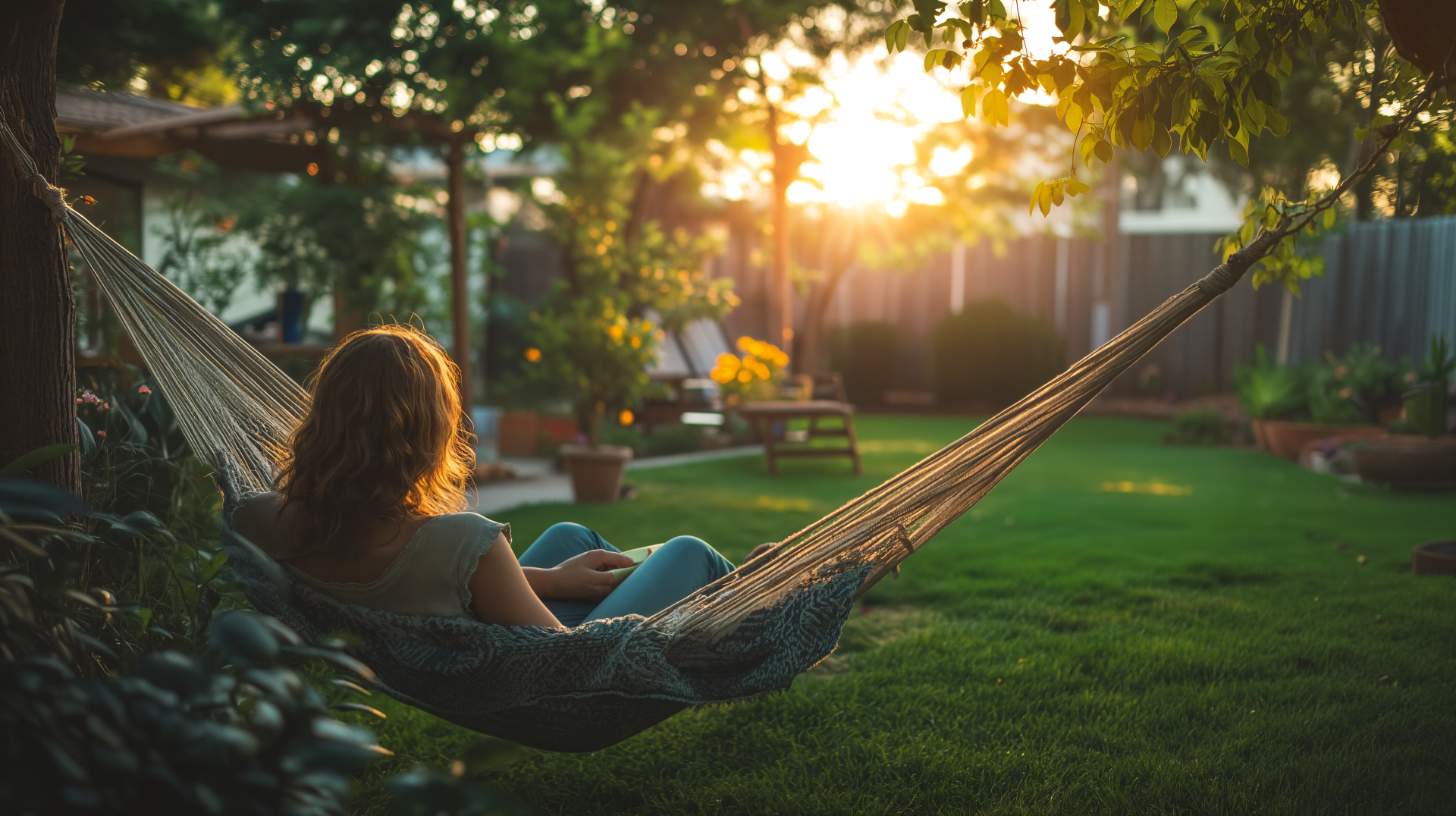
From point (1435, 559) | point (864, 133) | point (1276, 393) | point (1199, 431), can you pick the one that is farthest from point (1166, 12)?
point (864, 133)

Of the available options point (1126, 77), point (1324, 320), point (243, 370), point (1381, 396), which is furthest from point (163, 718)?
point (1324, 320)

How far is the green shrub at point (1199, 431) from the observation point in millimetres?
6684

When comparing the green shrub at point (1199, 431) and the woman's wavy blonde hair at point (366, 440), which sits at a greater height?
the woman's wavy blonde hair at point (366, 440)

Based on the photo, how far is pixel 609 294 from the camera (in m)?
5.77

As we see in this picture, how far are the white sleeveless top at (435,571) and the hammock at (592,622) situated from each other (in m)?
0.02

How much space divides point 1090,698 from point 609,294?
4335mm

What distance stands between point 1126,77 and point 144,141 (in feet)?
15.0

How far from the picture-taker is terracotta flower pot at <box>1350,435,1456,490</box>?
4.35 meters

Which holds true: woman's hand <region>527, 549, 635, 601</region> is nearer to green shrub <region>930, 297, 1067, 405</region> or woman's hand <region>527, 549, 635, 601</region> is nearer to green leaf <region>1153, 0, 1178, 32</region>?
green leaf <region>1153, 0, 1178, 32</region>

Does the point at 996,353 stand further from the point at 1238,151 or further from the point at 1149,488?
the point at 1238,151

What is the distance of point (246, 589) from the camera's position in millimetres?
1379

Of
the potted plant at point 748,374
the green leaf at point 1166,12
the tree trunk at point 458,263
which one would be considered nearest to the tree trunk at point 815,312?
the potted plant at point 748,374

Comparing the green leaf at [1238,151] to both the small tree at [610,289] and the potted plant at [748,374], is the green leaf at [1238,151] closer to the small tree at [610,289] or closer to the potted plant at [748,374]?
the small tree at [610,289]

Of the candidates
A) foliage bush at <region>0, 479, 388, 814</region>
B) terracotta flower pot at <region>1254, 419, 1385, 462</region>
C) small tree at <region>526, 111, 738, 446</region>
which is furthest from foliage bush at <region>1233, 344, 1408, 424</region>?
foliage bush at <region>0, 479, 388, 814</region>
